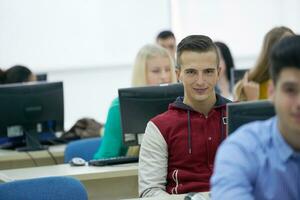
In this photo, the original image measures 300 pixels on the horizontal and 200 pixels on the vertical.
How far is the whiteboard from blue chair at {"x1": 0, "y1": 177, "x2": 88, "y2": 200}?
4262mm

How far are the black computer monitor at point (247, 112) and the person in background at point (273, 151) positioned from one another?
2.65ft

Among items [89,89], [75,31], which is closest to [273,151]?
[75,31]

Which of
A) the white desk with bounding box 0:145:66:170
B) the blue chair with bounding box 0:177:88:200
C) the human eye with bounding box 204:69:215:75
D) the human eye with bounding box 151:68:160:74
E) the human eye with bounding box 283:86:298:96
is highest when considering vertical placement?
the human eye with bounding box 283:86:298:96

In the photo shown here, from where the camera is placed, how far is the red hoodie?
312 centimetres

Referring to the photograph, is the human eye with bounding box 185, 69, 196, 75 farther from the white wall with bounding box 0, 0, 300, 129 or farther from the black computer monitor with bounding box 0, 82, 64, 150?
the white wall with bounding box 0, 0, 300, 129

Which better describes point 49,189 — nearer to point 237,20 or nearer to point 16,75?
point 16,75

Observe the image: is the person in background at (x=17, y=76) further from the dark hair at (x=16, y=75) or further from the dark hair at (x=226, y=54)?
the dark hair at (x=226, y=54)

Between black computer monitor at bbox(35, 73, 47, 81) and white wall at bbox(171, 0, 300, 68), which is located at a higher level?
white wall at bbox(171, 0, 300, 68)

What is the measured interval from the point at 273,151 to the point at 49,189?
1455 mm

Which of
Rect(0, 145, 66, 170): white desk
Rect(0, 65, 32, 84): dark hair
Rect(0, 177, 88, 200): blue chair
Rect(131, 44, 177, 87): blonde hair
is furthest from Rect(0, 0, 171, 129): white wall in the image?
Rect(0, 177, 88, 200): blue chair

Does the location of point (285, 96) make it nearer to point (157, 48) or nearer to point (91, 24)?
point (157, 48)

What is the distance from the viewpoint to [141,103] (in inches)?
153

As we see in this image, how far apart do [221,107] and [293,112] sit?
62.9 inches

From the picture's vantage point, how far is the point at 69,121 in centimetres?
743
